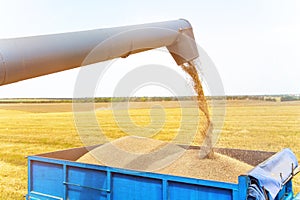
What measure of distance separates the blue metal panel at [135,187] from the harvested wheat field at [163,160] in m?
0.80

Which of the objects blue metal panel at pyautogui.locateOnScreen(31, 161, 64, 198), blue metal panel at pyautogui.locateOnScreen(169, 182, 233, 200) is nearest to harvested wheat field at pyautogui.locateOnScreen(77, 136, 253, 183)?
blue metal panel at pyautogui.locateOnScreen(31, 161, 64, 198)

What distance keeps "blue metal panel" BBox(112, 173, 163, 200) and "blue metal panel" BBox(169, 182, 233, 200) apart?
0.19 metres

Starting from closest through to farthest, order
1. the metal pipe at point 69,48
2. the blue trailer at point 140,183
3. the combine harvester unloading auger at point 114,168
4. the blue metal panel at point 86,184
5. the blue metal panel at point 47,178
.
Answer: the metal pipe at point 69,48 → the combine harvester unloading auger at point 114,168 → the blue trailer at point 140,183 → the blue metal panel at point 86,184 → the blue metal panel at point 47,178

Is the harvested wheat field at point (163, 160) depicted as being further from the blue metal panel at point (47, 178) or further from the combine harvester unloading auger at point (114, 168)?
the blue metal panel at point (47, 178)

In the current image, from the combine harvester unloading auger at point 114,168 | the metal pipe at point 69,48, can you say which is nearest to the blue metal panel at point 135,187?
the combine harvester unloading auger at point 114,168

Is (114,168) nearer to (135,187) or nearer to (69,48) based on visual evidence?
(135,187)

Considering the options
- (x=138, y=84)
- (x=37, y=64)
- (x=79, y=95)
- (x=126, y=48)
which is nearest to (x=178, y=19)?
(x=138, y=84)

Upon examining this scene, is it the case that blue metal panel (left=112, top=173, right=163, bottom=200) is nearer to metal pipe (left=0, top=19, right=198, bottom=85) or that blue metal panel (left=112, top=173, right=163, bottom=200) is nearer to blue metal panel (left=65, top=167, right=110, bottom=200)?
blue metal panel (left=65, top=167, right=110, bottom=200)

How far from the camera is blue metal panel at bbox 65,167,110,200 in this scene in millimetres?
4172

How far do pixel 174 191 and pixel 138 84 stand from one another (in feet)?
6.24

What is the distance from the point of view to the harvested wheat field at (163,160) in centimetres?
450

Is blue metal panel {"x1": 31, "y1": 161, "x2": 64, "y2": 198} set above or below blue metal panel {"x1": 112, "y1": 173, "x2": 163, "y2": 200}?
below

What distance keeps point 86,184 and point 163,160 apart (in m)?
1.48

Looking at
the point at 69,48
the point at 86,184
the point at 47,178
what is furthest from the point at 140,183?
the point at 69,48
